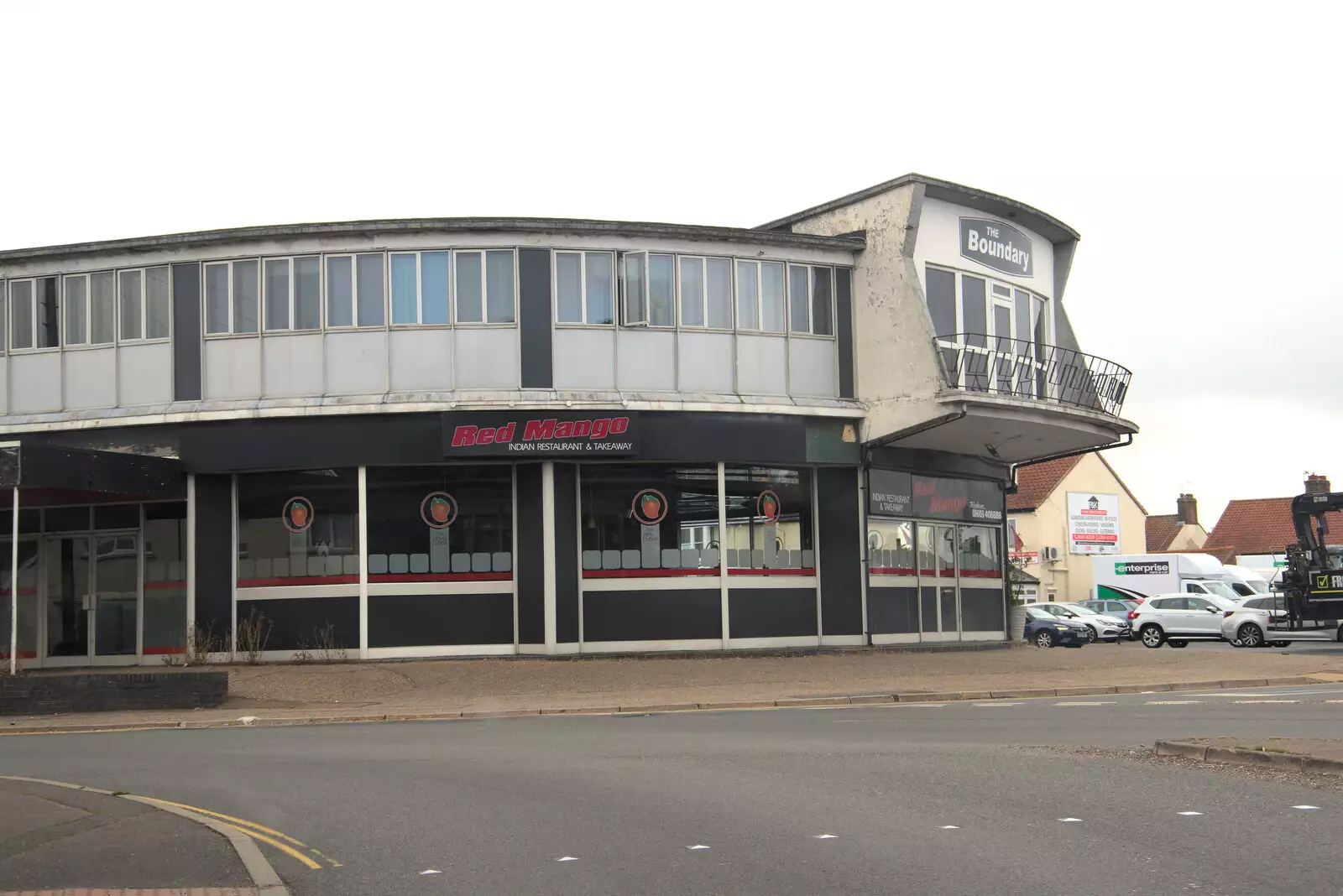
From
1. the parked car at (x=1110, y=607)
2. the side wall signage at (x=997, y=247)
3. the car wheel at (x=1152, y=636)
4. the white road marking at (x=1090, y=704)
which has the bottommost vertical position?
the car wheel at (x=1152, y=636)

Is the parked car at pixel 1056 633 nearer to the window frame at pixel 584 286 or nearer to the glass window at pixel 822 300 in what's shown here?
the glass window at pixel 822 300

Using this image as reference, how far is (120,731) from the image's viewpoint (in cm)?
1780

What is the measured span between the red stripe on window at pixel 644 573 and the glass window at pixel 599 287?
432 cm

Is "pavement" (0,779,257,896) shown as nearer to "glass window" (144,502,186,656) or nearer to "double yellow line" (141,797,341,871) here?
"double yellow line" (141,797,341,871)

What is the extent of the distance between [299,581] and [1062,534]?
161ft

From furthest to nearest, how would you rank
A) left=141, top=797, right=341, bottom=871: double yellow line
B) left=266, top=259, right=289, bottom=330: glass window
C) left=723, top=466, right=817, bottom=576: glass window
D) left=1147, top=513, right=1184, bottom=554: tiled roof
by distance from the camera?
left=1147, top=513, right=1184, bottom=554: tiled roof
left=723, top=466, right=817, bottom=576: glass window
left=266, top=259, right=289, bottom=330: glass window
left=141, top=797, right=341, bottom=871: double yellow line

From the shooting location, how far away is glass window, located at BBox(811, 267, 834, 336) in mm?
26078

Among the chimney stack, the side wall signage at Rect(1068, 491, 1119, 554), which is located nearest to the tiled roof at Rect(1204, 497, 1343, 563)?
the chimney stack

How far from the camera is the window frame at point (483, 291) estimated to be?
2416 cm

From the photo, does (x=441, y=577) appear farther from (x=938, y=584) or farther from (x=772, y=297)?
(x=938, y=584)

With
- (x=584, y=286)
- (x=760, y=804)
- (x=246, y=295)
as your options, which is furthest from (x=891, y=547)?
(x=760, y=804)

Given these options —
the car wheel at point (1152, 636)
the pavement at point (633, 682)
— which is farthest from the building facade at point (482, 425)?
the car wheel at point (1152, 636)

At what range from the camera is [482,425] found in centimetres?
2361

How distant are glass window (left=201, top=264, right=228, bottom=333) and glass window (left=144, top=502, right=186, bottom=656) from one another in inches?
124
